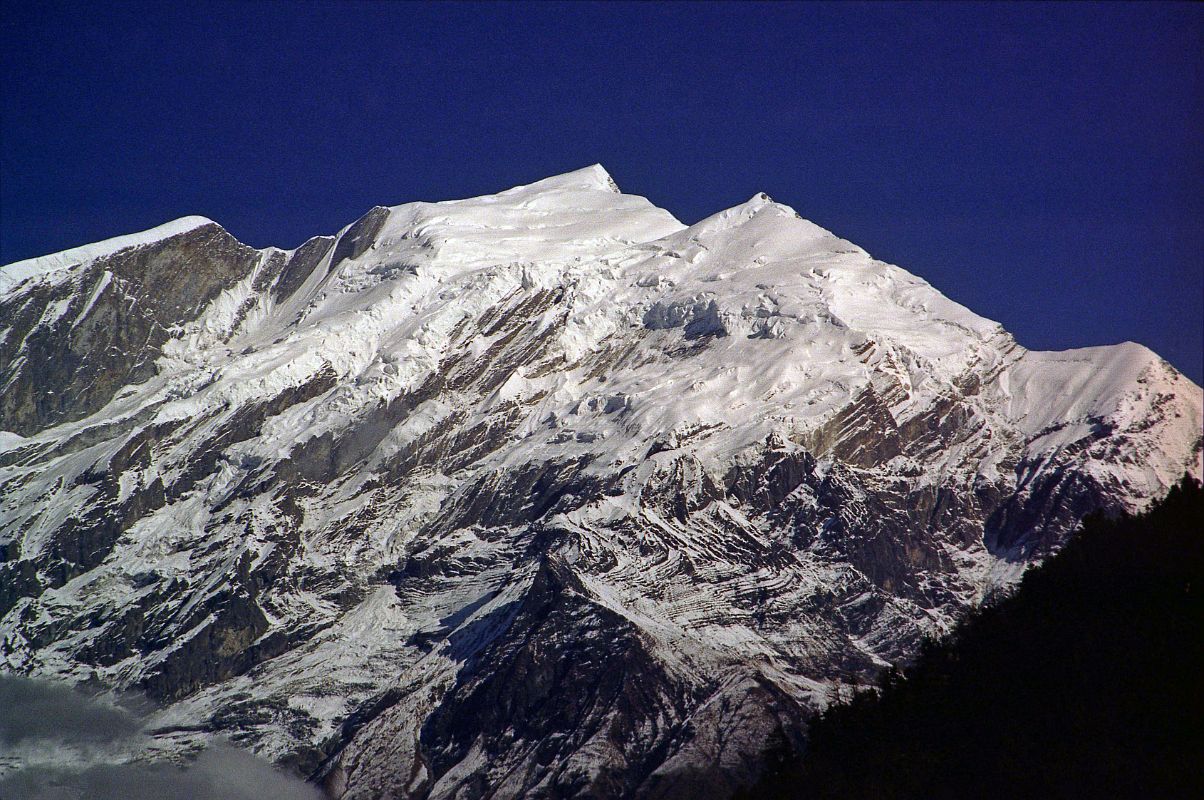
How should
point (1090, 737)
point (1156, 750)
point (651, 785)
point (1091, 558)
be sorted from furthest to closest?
point (651, 785)
point (1091, 558)
point (1090, 737)
point (1156, 750)

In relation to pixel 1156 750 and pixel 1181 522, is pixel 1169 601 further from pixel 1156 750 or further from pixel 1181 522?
pixel 1156 750

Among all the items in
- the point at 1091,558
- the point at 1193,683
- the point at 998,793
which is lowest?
the point at 998,793

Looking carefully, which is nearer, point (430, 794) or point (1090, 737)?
point (1090, 737)

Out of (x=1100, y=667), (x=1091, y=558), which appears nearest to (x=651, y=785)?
(x=1091, y=558)

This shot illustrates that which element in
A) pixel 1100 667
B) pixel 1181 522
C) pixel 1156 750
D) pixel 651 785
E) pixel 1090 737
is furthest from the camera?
pixel 651 785

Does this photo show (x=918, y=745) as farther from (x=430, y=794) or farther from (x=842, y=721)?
(x=430, y=794)

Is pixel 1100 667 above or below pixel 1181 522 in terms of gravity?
below
